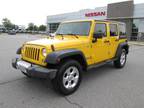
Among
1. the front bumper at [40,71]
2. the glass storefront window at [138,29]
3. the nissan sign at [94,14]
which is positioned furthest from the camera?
the nissan sign at [94,14]

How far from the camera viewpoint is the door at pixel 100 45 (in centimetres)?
496

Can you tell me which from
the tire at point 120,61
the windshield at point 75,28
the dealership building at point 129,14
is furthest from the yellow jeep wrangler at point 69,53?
the dealership building at point 129,14

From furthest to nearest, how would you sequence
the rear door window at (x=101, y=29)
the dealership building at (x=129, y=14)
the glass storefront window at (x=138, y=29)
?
the glass storefront window at (x=138, y=29) < the dealership building at (x=129, y=14) < the rear door window at (x=101, y=29)

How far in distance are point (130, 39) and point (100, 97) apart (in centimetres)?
2223

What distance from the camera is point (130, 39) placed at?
2428 centimetres

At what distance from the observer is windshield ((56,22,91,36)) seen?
4944mm

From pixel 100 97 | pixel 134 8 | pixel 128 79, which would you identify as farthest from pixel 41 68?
pixel 134 8

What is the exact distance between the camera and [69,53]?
3918mm

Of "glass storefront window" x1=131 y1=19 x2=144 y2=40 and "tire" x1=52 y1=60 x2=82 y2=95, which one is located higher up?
"glass storefront window" x1=131 y1=19 x2=144 y2=40

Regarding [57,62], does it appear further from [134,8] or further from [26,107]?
[134,8]

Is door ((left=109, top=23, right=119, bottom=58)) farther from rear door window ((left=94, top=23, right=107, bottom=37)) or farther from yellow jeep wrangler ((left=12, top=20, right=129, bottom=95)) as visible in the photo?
rear door window ((left=94, top=23, right=107, bottom=37))

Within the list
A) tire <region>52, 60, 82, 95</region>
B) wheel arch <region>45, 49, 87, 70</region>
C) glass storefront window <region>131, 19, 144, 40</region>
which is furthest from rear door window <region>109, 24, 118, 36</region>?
glass storefront window <region>131, 19, 144, 40</region>

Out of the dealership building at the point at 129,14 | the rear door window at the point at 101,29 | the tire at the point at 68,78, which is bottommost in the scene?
the tire at the point at 68,78

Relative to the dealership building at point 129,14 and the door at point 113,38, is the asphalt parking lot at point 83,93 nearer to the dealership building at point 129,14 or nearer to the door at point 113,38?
the door at point 113,38
